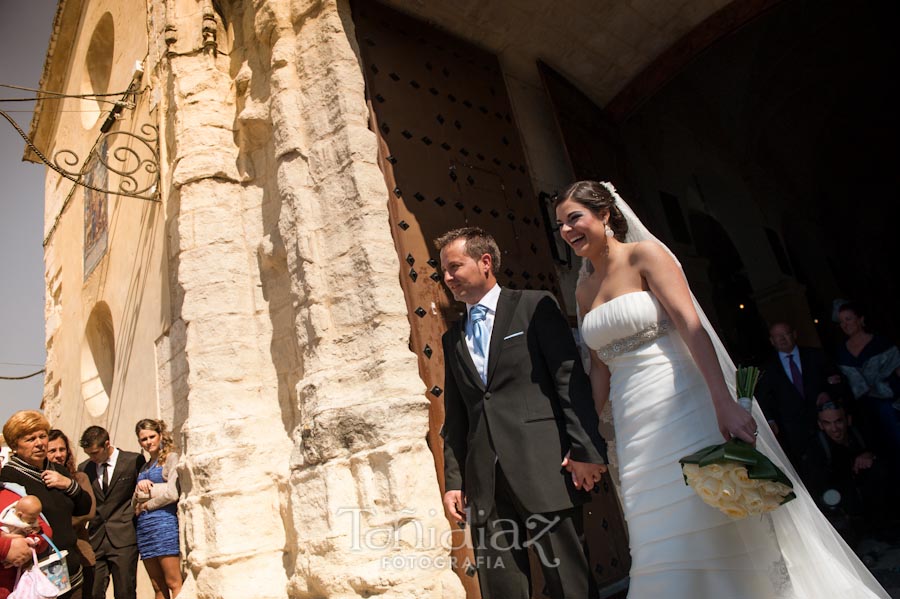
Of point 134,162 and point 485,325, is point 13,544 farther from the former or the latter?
point 134,162

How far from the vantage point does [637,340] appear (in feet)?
8.27

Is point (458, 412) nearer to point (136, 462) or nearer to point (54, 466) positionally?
point (54, 466)

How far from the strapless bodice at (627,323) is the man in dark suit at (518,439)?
0.43 ft

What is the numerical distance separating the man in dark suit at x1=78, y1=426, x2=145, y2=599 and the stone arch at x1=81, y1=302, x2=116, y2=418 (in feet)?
9.31

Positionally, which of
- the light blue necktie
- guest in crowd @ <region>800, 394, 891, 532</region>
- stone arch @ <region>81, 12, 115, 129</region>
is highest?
stone arch @ <region>81, 12, 115, 129</region>

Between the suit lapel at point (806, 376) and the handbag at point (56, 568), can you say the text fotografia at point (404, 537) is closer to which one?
the handbag at point (56, 568)

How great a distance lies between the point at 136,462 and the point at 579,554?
3.88 metres

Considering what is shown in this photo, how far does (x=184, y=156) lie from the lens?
15.9ft

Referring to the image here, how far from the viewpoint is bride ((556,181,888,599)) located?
7.07 feet

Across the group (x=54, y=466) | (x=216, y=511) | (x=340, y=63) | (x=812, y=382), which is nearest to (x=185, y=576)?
(x=216, y=511)

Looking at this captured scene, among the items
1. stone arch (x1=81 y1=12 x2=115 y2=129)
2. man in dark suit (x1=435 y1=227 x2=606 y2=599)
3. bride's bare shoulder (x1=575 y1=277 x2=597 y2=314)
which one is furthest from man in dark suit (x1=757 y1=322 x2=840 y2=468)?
stone arch (x1=81 y1=12 x2=115 y2=129)

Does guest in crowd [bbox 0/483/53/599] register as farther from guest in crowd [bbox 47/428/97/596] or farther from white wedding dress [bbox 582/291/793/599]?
white wedding dress [bbox 582/291/793/599]

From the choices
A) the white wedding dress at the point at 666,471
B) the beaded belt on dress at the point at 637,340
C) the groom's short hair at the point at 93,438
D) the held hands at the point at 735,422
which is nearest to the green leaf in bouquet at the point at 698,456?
the held hands at the point at 735,422

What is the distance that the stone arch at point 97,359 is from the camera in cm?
759
